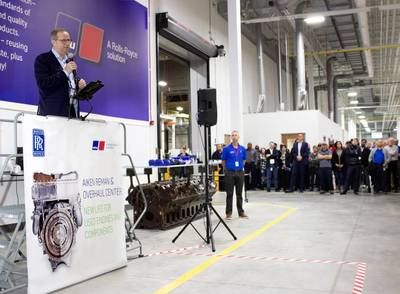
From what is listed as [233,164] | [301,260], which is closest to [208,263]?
[301,260]

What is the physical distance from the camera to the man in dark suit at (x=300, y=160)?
12477mm

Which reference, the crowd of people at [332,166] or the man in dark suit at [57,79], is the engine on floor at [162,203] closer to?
the man in dark suit at [57,79]

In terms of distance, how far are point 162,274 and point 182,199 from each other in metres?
3.02

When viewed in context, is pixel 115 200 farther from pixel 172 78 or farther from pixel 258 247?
pixel 172 78

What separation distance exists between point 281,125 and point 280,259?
11.6 meters

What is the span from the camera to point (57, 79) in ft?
14.1

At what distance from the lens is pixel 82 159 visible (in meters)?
4.04

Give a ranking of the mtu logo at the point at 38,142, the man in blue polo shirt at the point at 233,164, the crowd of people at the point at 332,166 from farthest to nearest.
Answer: the crowd of people at the point at 332,166 → the man in blue polo shirt at the point at 233,164 → the mtu logo at the point at 38,142

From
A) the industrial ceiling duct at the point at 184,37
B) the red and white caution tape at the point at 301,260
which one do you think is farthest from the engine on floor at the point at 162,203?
the industrial ceiling duct at the point at 184,37

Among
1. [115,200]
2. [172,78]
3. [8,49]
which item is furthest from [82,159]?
[172,78]

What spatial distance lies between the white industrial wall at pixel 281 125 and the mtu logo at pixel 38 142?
13167 millimetres

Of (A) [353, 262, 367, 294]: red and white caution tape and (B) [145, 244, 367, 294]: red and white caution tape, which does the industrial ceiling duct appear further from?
(A) [353, 262, 367, 294]: red and white caution tape

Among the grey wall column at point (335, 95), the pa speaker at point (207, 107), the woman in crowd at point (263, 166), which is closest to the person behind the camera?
the pa speaker at point (207, 107)

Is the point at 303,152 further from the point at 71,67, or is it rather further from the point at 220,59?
the point at 71,67
